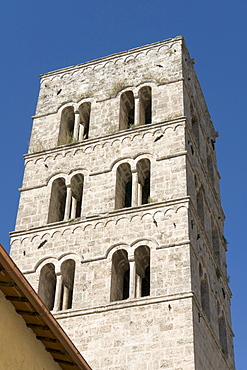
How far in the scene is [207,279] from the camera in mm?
21266

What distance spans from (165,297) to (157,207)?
10.5 ft

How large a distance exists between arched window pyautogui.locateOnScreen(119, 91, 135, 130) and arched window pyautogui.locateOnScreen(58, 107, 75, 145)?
2.01m

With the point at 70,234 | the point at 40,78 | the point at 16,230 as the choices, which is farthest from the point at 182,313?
the point at 40,78

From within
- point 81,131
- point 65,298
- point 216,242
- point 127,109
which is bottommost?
point 65,298

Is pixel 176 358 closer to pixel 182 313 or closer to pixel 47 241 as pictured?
pixel 182 313

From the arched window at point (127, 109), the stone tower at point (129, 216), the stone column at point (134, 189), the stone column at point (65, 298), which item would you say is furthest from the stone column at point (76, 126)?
the stone column at point (65, 298)

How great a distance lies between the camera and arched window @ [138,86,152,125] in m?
25.1

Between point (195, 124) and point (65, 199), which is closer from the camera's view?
point (65, 199)

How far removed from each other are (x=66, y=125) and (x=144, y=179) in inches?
183

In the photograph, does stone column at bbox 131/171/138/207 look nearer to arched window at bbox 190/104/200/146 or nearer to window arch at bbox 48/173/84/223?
window arch at bbox 48/173/84/223

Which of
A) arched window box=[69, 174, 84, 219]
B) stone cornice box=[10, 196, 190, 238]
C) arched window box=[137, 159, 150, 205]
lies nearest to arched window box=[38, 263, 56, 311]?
stone cornice box=[10, 196, 190, 238]

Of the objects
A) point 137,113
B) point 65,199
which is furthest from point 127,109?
point 65,199

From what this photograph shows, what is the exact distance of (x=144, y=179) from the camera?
2286cm

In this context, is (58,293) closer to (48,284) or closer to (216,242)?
(48,284)
